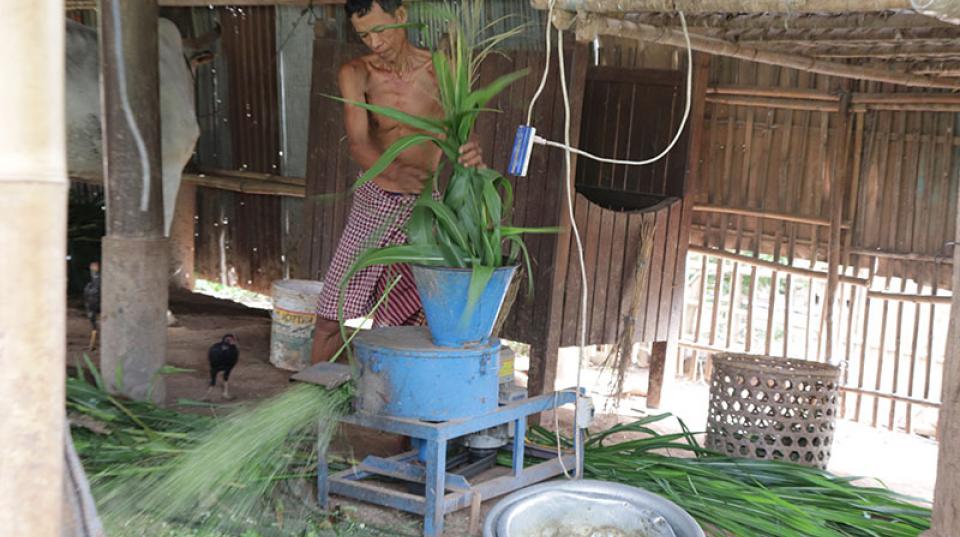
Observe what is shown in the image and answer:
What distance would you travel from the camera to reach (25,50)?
4.25 ft

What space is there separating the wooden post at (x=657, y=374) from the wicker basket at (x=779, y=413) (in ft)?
7.54

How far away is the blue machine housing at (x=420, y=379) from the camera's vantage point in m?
3.23

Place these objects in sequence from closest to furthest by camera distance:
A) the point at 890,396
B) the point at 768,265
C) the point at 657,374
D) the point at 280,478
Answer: the point at 280,478, the point at 890,396, the point at 768,265, the point at 657,374

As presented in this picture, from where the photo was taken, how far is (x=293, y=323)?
18.9ft

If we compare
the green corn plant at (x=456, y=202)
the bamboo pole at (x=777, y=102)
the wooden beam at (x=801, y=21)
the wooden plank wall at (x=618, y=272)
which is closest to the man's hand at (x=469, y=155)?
the green corn plant at (x=456, y=202)

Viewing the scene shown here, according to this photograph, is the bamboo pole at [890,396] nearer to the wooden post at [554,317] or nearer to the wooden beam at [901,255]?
the wooden beam at [901,255]

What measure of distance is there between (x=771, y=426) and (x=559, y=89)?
7.28 ft

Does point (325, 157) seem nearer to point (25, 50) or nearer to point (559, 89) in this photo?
point (559, 89)

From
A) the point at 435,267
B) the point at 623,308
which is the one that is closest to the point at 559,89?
the point at 623,308

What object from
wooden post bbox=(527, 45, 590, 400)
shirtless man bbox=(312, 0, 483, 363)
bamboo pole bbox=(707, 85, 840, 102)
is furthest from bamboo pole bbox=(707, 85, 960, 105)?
shirtless man bbox=(312, 0, 483, 363)

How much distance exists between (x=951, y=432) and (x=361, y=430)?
2.79m

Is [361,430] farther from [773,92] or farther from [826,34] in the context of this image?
[773,92]

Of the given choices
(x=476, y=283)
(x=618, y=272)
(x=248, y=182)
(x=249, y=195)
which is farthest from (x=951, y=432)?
(x=249, y=195)

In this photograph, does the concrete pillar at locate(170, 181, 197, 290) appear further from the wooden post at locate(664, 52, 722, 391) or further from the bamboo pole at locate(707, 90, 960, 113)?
the bamboo pole at locate(707, 90, 960, 113)
